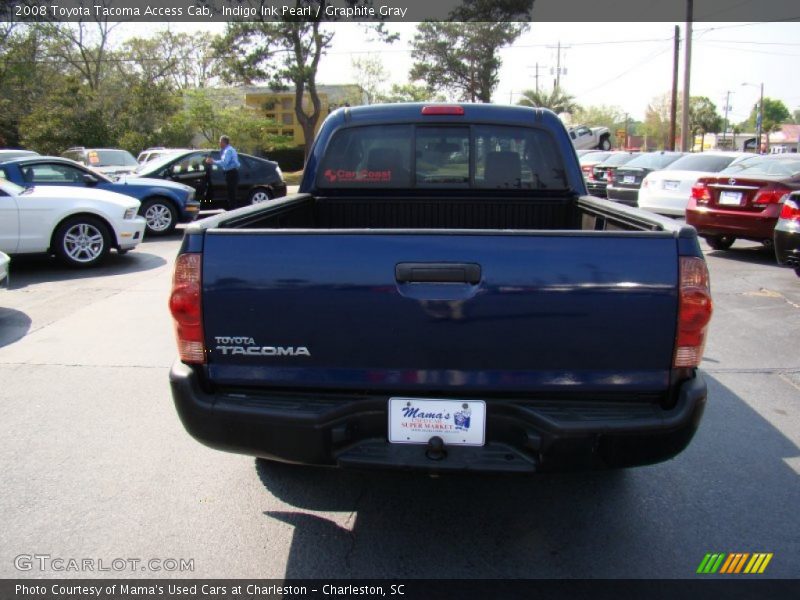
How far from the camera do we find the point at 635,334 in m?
2.52

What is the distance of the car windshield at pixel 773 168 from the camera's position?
33.5 ft

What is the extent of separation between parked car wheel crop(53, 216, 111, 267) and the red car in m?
9.07

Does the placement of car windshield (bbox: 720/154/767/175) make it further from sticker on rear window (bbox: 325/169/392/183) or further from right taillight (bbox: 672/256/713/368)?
right taillight (bbox: 672/256/713/368)

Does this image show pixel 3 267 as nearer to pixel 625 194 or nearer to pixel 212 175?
pixel 212 175

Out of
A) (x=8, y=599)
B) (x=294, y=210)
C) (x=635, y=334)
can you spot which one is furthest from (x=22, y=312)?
(x=635, y=334)

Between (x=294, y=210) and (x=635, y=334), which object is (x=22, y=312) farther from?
(x=635, y=334)

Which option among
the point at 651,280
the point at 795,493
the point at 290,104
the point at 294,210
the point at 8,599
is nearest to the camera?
the point at 651,280

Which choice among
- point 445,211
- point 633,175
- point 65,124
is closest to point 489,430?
point 445,211

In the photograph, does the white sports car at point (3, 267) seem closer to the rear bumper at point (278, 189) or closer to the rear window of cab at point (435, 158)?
the rear window of cab at point (435, 158)

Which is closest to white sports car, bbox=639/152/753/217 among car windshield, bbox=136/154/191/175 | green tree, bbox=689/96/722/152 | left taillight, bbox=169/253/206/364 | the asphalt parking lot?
the asphalt parking lot

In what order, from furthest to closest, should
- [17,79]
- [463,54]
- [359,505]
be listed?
[463,54] → [17,79] → [359,505]

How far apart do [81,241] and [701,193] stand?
31.0 feet

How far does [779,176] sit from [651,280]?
29.7 feet

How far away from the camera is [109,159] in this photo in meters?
20.2
